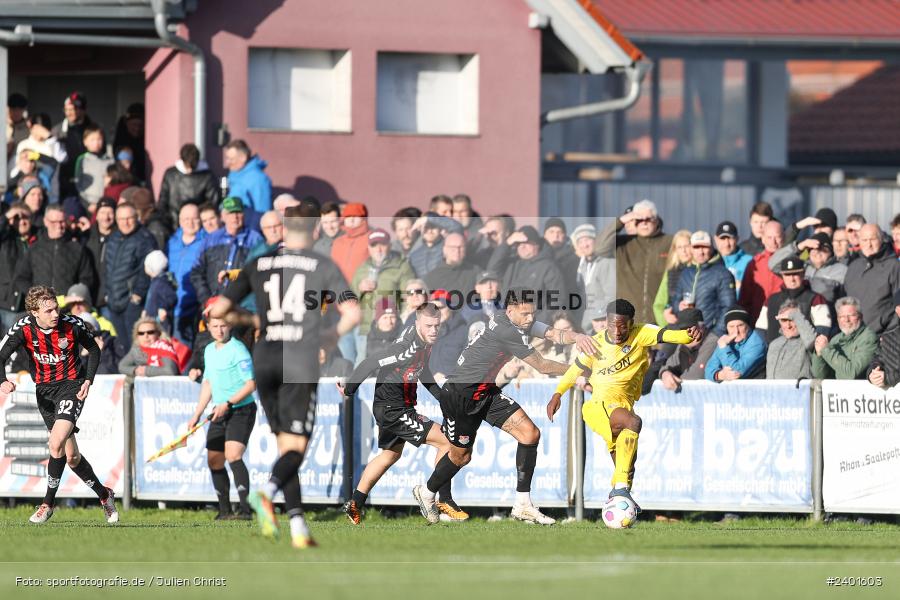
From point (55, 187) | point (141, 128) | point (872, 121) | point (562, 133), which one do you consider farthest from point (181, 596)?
point (872, 121)

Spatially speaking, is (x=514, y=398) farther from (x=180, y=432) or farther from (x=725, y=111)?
(x=725, y=111)

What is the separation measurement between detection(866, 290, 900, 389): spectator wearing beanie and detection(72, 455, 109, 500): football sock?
7.07 meters

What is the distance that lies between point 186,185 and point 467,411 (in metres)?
6.29

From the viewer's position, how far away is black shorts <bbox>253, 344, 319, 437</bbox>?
12.3 m

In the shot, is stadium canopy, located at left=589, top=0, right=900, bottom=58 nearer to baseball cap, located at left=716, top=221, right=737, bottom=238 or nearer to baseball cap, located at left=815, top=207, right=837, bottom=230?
baseball cap, located at left=716, top=221, right=737, bottom=238

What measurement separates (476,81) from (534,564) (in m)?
13.3

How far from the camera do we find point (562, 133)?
3478cm

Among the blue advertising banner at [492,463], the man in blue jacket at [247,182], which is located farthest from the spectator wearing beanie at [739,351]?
the man in blue jacket at [247,182]

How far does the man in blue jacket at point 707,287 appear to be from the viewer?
58.2 feet

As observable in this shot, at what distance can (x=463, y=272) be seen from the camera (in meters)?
18.2

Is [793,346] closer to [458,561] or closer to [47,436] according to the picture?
[458,561]

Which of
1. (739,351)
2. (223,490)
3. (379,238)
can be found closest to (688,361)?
(739,351)

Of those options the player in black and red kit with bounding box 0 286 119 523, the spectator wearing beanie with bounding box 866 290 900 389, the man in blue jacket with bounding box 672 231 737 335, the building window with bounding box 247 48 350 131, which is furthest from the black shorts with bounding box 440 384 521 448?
the building window with bounding box 247 48 350 131

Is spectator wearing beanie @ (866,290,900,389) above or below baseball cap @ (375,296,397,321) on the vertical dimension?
below
